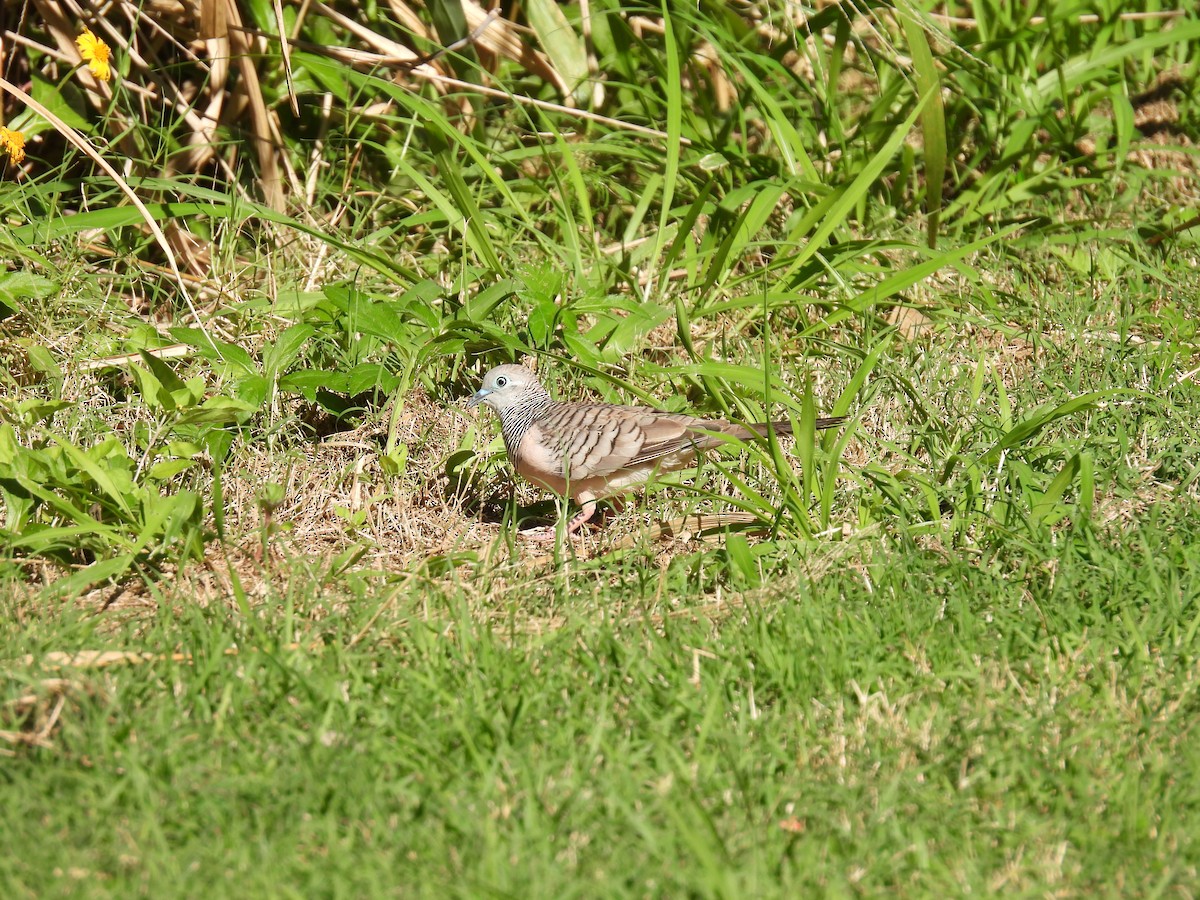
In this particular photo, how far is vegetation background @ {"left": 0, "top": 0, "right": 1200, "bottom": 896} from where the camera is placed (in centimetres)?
288

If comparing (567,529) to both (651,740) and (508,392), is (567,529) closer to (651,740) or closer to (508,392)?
(508,392)

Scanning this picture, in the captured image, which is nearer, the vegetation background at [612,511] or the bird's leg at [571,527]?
the vegetation background at [612,511]

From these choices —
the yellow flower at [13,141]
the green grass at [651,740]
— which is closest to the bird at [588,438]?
the green grass at [651,740]

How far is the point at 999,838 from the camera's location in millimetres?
2848

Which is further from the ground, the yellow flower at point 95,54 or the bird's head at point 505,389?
the yellow flower at point 95,54

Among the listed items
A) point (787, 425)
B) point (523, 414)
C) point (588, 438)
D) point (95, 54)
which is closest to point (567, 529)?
point (588, 438)

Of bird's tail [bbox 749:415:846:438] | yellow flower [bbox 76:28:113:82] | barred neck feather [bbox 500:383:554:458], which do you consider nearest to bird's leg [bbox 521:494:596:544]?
barred neck feather [bbox 500:383:554:458]

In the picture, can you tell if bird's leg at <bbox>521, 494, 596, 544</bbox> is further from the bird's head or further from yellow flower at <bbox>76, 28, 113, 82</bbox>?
yellow flower at <bbox>76, 28, 113, 82</bbox>

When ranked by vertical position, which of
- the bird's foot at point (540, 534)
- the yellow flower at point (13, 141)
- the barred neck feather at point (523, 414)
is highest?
the yellow flower at point (13, 141)

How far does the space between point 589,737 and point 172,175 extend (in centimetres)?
387

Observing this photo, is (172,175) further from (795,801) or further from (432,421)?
(795,801)

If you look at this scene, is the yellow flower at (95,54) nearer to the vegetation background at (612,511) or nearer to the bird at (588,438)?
the vegetation background at (612,511)

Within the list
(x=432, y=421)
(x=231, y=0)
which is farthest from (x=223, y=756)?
(x=231, y=0)

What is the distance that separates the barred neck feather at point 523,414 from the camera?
4.79 m
